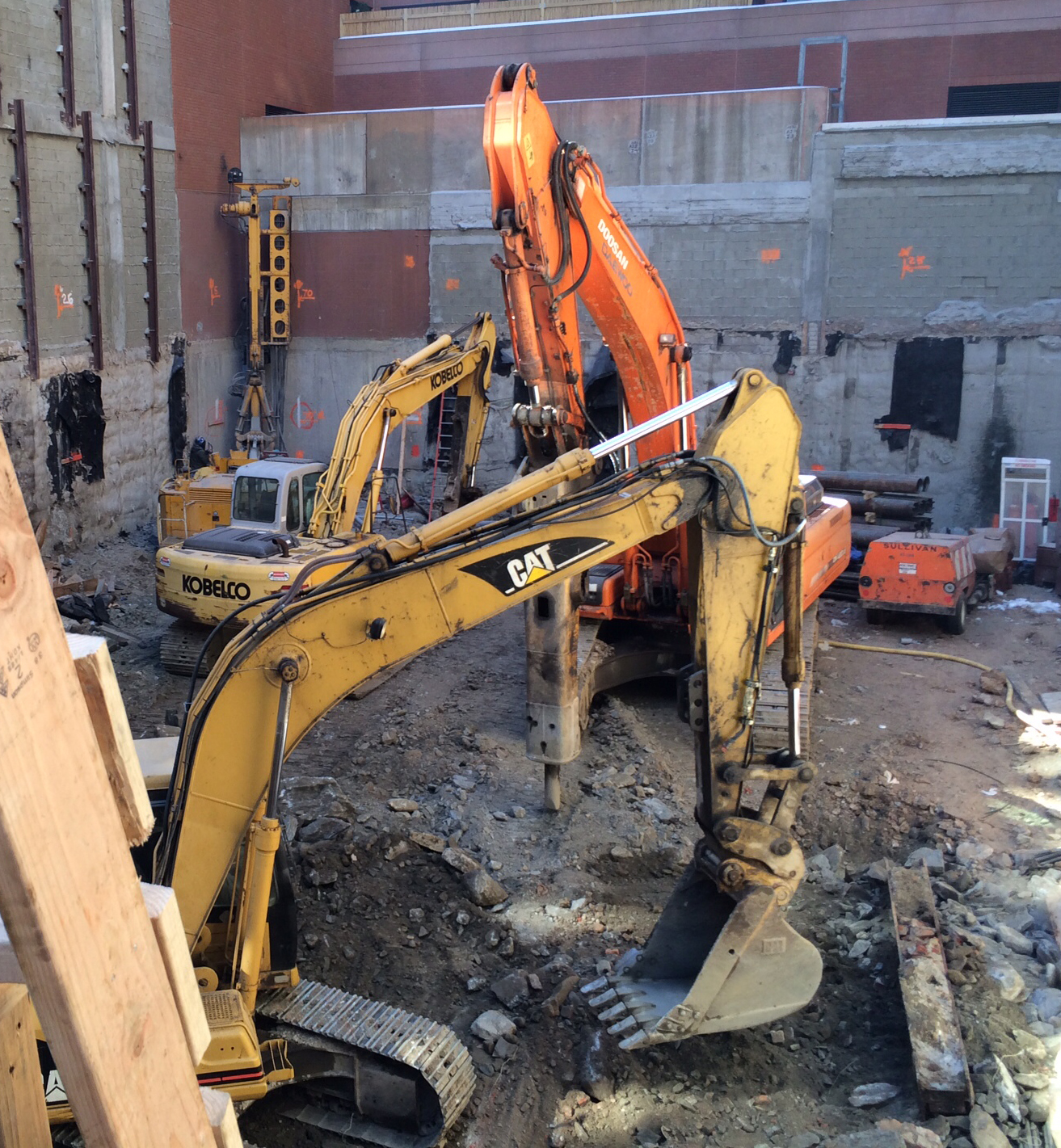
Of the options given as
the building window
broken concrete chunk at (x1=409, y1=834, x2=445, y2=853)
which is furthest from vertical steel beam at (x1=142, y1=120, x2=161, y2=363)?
the building window

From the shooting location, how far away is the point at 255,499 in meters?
13.0

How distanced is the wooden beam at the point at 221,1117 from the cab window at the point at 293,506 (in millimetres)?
11684

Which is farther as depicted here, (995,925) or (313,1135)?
(995,925)

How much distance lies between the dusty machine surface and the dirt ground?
0.75m

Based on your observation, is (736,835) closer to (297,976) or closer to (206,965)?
(297,976)

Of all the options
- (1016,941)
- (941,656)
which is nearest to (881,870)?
(1016,941)

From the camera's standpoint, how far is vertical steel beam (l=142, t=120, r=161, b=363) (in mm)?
17281

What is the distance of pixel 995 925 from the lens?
6805mm

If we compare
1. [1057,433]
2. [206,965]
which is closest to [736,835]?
[206,965]

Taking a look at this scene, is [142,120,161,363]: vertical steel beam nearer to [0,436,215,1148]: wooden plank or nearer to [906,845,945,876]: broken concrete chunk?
[906,845,945,876]: broken concrete chunk

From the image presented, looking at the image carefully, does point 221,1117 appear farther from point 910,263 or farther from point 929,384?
point 910,263

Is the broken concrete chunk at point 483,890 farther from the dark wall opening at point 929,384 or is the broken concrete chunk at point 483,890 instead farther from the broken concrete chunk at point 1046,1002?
the dark wall opening at point 929,384

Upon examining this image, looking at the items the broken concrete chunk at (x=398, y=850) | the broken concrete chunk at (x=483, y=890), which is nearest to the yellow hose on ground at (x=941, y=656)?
the broken concrete chunk at (x=483, y=890)

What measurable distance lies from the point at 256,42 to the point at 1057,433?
15291 mm
